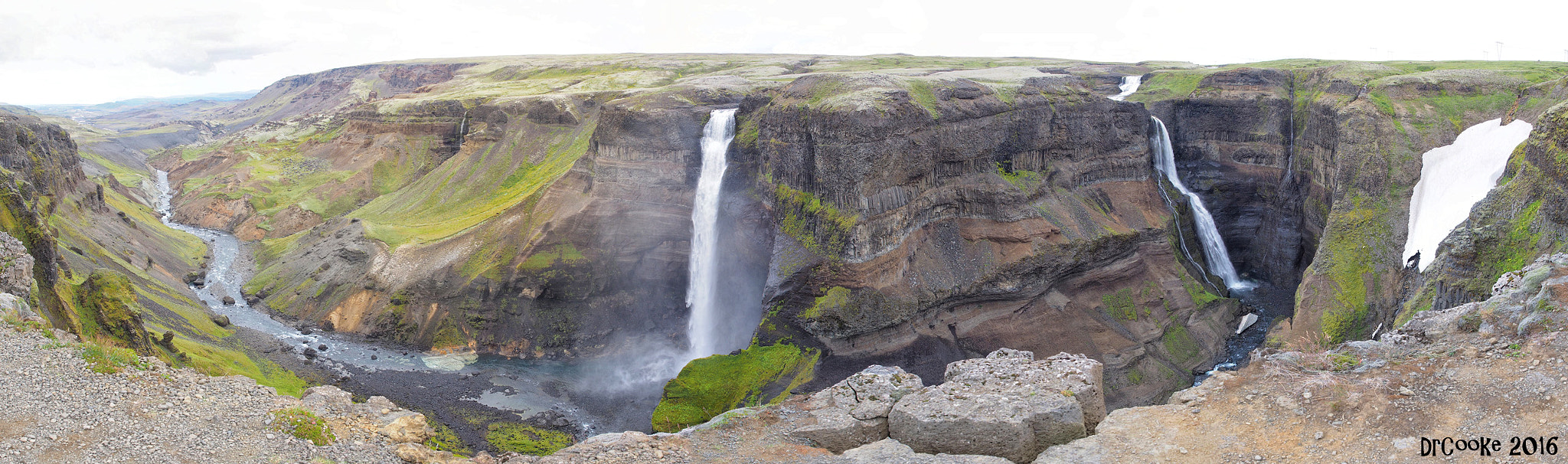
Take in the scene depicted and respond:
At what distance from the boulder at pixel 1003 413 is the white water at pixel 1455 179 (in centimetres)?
1970

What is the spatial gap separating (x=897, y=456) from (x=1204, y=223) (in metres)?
42.2

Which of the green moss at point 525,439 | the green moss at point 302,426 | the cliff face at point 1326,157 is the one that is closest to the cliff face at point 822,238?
the cliff face at point 1326,157

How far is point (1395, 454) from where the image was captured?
51.7 feet

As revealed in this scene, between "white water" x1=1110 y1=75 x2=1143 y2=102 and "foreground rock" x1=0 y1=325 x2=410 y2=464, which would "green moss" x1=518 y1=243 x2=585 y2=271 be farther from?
"white water" x1=1110 y1=75 x2=1143 y2=102

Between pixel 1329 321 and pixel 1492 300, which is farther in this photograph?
pixel 1329 321

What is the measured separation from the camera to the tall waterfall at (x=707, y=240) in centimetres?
4541

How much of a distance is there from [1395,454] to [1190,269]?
3353 centimetres

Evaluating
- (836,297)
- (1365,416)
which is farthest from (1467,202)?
(836,297)

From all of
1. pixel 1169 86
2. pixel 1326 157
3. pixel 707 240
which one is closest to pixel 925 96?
pixel 707 240

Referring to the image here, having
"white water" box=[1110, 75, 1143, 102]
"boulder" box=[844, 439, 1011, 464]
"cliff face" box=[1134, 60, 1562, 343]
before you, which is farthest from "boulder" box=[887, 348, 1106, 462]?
"white water" box=[1110, 75, 1143, 102]

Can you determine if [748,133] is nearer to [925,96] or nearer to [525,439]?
[925,96]

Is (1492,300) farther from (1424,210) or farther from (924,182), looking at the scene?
(924,182)

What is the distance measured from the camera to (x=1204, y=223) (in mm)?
53125

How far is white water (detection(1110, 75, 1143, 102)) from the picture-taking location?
67625 mm
